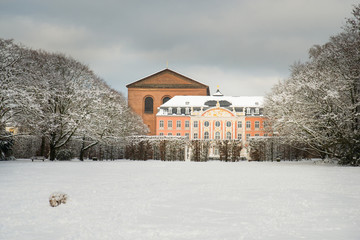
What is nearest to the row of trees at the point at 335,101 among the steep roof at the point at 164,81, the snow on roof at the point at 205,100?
the snow on roof at the point at 205,100

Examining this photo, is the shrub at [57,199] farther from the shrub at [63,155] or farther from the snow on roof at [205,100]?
the snow on roof at [205,100]

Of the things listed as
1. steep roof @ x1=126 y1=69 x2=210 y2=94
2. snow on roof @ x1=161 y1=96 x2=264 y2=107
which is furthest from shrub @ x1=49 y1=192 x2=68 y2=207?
steep roof @ x1=126 y1=69 x2=210 y2=94

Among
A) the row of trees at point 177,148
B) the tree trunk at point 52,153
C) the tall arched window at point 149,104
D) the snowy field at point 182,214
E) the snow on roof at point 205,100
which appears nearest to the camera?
the snowy field at point 182,214

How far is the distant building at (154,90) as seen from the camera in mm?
67312

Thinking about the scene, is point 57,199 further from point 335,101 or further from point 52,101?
point 52,101

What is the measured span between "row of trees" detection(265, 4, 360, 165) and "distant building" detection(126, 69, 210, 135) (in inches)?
1725

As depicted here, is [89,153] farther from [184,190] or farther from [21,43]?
[184,190]

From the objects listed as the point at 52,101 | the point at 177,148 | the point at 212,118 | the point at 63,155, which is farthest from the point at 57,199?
the point at 212,118

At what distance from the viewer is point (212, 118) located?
5634 cm

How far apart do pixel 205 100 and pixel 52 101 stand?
119 feet

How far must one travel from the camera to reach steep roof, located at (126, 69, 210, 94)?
6762 cm

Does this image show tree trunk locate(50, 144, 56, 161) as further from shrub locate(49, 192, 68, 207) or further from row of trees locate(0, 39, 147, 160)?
shrub locate(49, 192, 68, 207)

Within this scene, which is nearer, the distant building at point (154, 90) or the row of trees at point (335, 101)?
the row of trees at point (335, 101)

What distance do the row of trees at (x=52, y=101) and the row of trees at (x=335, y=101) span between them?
49.8ft
